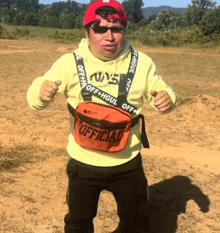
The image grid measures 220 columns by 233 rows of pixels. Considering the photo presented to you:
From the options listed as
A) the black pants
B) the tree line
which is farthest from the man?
the tree line

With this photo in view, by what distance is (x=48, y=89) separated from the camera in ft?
6.63

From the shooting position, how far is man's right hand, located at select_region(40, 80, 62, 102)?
6.63ft

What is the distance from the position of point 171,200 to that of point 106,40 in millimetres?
2049

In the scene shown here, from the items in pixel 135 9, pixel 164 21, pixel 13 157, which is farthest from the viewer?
pixel 135 9

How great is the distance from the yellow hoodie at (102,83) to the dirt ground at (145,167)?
1195mm

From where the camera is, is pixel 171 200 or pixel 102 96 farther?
pixel 171 200

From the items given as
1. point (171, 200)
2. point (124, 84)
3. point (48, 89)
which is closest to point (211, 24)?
point (171, 200)

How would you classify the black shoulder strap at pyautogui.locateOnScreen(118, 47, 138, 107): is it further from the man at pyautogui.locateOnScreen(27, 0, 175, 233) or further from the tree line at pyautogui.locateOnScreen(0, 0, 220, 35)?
the tree line at pyautogui.locateOnScreen(0, 0, 220, 35)

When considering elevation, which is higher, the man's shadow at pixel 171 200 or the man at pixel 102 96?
the man at pixel 102 96

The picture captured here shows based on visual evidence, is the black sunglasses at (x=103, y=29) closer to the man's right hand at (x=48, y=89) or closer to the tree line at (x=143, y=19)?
the man's right hand at (x=48, y=89)

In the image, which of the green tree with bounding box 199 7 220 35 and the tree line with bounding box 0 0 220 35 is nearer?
the green tree with bounding box 199 7 220 35

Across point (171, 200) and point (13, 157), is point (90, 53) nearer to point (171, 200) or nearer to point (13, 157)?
point (171, 200)

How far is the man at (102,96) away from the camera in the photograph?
2143mm

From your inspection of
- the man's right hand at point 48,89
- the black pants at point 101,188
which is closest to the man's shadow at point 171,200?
the black pants at point 101,188
